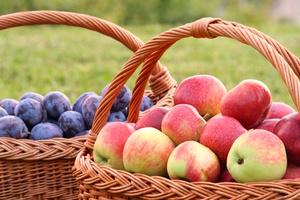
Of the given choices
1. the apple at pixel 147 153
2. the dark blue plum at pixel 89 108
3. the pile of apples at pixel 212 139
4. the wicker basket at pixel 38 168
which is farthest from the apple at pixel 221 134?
the dark blue plum at pixel 89 108

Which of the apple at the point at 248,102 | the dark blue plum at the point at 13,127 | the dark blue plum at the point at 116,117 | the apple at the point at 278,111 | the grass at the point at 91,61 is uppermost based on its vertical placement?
the apple at the point at 248,102

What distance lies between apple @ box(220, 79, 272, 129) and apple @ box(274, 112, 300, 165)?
0.31 feet

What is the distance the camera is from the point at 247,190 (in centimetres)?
129

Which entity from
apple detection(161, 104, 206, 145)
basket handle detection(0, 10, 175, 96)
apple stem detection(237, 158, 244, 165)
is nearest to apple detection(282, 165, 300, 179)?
apple stem detection(237, 158, 244, 165)

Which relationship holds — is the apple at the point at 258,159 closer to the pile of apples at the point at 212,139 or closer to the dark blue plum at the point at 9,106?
the pile of apples at the point at 212,139

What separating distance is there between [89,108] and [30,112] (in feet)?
0.69

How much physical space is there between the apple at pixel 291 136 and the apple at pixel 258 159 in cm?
4

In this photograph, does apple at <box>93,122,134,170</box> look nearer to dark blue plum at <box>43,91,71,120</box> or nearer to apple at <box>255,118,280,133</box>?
apple at <box>255,118,280,133</box>

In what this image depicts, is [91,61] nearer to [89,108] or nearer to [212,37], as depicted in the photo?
[89,108]

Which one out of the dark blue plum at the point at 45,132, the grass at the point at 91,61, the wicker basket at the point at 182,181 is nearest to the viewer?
the wicker basket at the point at 182,181

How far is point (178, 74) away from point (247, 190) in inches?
139

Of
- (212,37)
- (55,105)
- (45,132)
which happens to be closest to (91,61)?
(55,105)

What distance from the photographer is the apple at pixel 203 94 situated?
1646 mm

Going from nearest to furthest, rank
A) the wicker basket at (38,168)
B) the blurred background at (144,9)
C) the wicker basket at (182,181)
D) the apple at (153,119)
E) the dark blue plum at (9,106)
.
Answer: the wicker basket at (182,181), the apple at (153,119), the wicker basket at (38,168), the dark blue plum at (9,106), the blurred background at (144,9)
